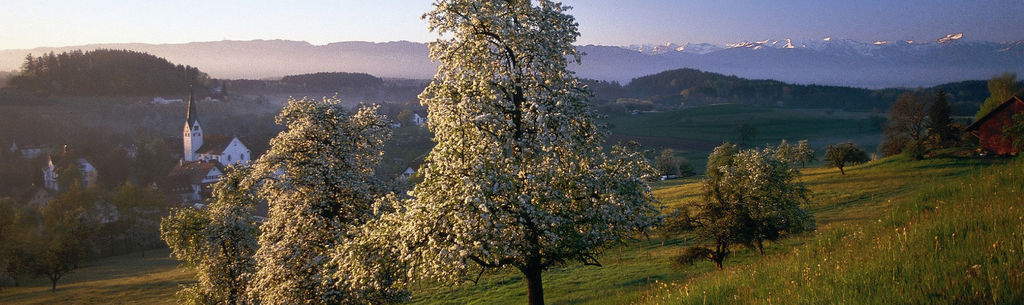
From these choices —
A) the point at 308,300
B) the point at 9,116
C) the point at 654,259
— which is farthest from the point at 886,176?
the point at 9,116

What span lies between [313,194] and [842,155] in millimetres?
76723

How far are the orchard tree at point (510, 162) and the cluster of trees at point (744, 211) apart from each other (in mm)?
15101

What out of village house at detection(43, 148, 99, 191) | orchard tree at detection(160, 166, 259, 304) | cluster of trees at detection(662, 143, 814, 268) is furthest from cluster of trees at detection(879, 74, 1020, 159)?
village house at detection(43, 148, 99, 191)

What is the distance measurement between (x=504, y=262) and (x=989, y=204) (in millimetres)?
12077

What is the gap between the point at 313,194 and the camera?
21234 mm

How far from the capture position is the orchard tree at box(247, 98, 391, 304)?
65.4ft

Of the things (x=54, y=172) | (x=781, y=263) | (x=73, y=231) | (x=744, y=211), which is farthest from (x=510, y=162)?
(x=54, y=172)

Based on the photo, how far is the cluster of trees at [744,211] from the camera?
3041 centimetres

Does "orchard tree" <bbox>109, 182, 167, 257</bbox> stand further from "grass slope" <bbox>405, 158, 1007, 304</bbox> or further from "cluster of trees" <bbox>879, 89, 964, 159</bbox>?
"cluster of trees" <bbox>879, 89, 964, 159</bbox>

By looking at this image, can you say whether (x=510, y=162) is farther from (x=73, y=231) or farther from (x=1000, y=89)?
(x=1000, y=89)

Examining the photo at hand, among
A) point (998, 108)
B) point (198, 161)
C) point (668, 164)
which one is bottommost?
point (198, 161)

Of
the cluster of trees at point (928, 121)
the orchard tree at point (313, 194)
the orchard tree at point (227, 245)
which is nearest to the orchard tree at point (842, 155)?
the cluster of trees at point (928, 121)

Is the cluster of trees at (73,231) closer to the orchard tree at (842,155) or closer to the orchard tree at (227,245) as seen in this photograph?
the orchard tree at (227,245)

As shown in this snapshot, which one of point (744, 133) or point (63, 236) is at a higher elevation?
point (744, 133)
